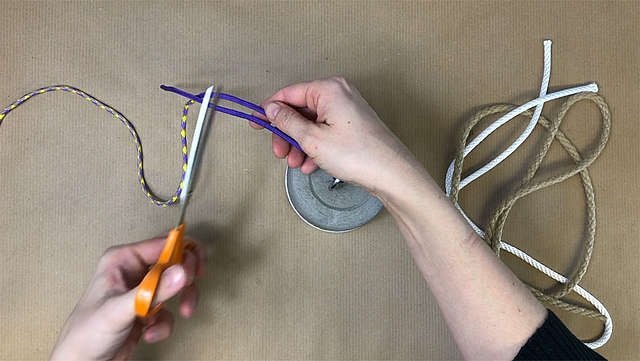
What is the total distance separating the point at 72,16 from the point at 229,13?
221 millimetres

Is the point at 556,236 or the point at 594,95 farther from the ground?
the point at 594,95

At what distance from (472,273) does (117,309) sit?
0.37 m

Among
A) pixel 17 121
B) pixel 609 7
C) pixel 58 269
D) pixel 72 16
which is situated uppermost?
pixel 609 7

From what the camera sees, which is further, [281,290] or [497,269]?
[281,290]

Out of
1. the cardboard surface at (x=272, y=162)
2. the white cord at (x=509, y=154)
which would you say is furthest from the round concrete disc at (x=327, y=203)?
the white cord at (x=509, y=154)

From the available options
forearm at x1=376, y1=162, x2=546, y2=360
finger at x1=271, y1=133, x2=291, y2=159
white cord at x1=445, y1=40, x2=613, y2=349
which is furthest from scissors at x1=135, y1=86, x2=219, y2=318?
white cord at x1=445, y1=40, x2=613, y2=349

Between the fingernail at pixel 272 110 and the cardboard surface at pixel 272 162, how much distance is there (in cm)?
12

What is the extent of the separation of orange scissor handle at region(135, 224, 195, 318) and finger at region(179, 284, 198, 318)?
72 mm

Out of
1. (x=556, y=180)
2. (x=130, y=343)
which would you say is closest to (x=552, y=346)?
(x=556, y=180)

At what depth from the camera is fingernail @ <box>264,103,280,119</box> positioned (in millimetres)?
630

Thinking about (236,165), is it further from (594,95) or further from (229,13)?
(594,95)

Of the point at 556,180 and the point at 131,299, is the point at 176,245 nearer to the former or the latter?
the point at 131,299

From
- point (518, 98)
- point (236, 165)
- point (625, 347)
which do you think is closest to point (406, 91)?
point (518, 98)

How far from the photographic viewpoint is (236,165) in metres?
0.76
